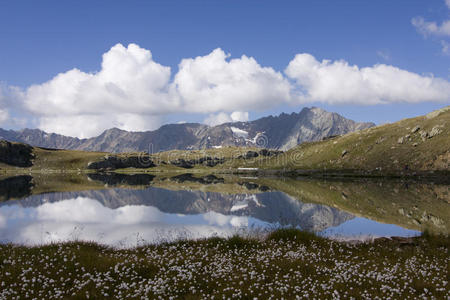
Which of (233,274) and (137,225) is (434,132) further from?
(233,274)

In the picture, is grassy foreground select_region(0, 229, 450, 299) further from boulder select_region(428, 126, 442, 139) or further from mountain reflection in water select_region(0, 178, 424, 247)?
boulder select_region(428, 126, 442, 139)

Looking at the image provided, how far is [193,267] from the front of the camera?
15625 mm

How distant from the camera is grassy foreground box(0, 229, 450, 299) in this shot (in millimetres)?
12586

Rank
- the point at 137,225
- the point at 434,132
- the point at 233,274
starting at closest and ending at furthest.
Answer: the point at 233,274 < the point at 137,225 < the point at 434,132

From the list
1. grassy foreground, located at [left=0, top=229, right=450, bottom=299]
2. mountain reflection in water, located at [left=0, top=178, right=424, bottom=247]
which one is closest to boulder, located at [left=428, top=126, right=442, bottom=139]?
mountain reflection in water, located at [left=0, top=178, right=424, bottom=247]

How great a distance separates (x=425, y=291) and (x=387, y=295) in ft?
4.84

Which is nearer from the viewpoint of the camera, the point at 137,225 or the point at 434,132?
the point at 137,225

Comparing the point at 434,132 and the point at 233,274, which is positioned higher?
the point at 434,132

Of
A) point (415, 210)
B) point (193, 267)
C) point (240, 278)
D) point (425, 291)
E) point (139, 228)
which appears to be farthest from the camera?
point (415, 210)

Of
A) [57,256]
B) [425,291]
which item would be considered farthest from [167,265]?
[425,291]

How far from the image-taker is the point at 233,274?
47.7 feet

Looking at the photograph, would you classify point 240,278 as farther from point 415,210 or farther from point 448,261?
point 415,210

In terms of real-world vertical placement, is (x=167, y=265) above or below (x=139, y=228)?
above

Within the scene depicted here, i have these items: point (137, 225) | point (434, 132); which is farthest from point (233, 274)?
point (434, 132)
